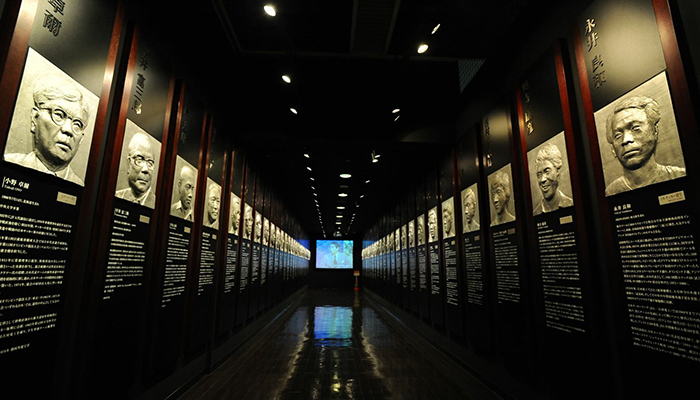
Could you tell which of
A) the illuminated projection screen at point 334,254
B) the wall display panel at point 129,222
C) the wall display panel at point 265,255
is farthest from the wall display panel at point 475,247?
the illuminated projection screen at point 334,254

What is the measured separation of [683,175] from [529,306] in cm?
189

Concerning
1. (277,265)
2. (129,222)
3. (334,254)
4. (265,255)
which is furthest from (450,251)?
(334,254)

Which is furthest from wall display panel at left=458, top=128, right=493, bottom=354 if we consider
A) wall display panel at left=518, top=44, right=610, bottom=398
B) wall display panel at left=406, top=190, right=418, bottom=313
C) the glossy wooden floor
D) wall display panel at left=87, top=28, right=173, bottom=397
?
wall display panel at left=87, top=28, right=173, bottom=397

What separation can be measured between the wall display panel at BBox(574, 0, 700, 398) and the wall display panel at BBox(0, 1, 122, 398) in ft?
11.6

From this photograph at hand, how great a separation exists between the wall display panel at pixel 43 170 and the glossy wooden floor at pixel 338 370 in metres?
2.37

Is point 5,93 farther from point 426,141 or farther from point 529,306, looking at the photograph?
point 426,141

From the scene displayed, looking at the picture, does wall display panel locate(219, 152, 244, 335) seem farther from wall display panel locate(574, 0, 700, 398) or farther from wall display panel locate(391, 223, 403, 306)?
wall display panel locate(391, 223, 403, 306)

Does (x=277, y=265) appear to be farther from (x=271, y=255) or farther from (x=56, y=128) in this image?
(x=56, y=128)

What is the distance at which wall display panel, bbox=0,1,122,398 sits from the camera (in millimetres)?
1634

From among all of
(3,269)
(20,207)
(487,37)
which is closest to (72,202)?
(20,207)

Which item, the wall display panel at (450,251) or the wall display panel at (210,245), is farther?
the wall display panel at (450,251)

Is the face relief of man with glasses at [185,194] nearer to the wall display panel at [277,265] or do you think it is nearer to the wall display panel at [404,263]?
the wall display panel at [277,265]

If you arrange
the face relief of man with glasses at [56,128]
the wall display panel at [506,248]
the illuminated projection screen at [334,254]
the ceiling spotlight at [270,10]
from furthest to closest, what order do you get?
→ the illuminated projection screen at [334,254] → the wall display panel at [506,248] → the ceiling spotlight at [270,10] → the face relief of man with glasses at [56,128]

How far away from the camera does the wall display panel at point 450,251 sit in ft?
16.2
